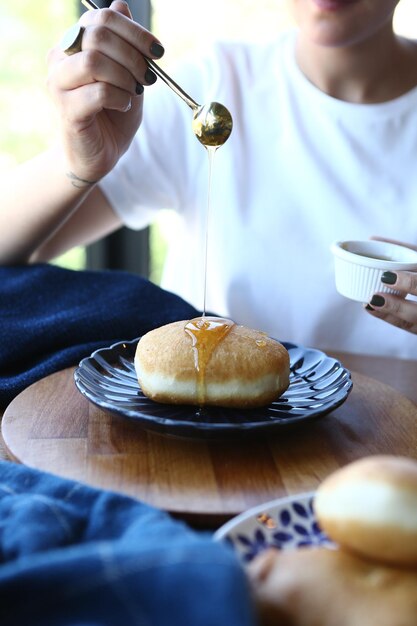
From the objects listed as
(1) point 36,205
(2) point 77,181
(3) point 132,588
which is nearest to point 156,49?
(2) point 77,181

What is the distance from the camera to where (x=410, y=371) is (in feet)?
4.26

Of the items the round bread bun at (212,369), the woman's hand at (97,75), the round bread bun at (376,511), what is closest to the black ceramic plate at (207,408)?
the round bread bun at (212,369)

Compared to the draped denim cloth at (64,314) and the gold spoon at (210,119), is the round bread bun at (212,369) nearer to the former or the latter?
the draped denim cloth at (64,314)

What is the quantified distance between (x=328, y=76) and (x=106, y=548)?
139 centimetres

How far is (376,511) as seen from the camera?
19.9 inches

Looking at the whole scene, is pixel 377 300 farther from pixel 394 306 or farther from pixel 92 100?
pixel 92 100

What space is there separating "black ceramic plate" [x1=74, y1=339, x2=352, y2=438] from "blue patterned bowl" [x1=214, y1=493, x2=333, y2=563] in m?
0.19

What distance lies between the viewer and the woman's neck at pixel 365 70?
1.62 metres

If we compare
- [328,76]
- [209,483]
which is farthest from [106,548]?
[328,76]

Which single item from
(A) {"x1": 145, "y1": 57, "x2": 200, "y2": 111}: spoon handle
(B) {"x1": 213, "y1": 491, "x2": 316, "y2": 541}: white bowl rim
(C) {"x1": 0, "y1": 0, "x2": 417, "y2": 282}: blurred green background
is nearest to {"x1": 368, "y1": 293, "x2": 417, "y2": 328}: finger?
(A) {"x1": 145, "y1": 57, "x2": 200, "y2": 111}: spoon handle

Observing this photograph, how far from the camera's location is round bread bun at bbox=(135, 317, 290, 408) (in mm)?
896

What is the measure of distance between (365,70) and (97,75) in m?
0.72

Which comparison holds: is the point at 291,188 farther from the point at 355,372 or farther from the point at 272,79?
the point at 355,372

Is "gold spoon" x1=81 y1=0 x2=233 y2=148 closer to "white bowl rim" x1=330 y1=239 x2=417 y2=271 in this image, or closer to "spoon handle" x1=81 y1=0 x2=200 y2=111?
"spoon handle" x1=81 y1=0 x2=200 y2=111
